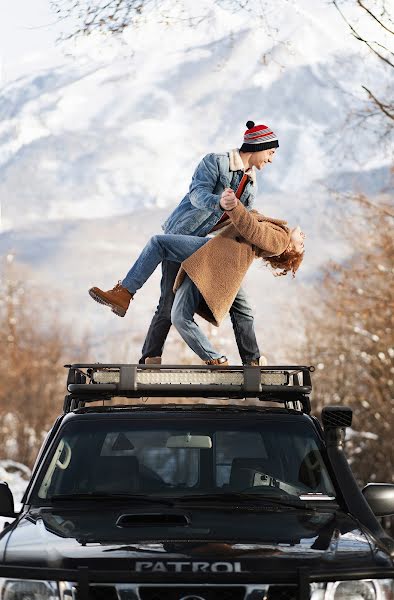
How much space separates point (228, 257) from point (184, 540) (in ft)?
11.8

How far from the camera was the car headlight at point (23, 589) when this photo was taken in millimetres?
5816

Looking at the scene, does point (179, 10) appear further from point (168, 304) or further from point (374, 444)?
point (374, 444)

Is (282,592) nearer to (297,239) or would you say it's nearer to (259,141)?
(297,239)

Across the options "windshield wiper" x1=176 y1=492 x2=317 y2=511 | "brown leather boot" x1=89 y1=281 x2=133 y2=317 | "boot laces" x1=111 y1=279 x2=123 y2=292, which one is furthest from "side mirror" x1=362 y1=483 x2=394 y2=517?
"boot laces" x1=111 y1=279 x2=123 y2=292

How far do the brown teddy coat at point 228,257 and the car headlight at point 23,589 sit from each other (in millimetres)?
3724

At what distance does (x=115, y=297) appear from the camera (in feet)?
30.9

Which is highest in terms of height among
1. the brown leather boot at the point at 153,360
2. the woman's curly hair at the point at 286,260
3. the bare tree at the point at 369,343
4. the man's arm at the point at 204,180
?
the man's arm at the point at 204,180

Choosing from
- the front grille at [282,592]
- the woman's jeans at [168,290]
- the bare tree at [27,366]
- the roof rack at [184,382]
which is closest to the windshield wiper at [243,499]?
the roof rack at [184,382]

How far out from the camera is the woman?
30.8 ft

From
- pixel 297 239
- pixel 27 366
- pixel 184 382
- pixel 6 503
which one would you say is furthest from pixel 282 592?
pixel 27 366

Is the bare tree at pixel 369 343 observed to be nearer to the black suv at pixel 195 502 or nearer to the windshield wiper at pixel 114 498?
the black suv at pixel 195 502

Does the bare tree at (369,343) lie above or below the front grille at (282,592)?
below

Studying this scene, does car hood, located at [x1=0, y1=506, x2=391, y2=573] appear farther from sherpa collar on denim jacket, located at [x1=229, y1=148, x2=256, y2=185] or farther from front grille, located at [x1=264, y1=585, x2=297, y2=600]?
sherpa collar on denim jacket, located at [x1=229, y1=148, x2=256, y2=185]

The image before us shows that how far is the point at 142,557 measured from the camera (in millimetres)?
5855
